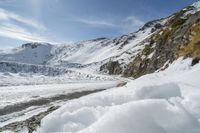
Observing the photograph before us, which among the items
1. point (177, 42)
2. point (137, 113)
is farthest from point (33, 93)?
point (137, 113)

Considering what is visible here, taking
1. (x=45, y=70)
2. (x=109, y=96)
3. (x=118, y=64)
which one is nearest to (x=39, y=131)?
(x=109, y=96)

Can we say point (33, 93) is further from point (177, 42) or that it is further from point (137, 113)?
point (137, 113)

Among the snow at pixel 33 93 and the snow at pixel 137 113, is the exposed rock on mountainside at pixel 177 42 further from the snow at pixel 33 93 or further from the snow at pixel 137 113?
the snow at pixel 33 93

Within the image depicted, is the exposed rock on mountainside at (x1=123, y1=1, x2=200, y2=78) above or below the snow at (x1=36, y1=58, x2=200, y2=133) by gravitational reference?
above

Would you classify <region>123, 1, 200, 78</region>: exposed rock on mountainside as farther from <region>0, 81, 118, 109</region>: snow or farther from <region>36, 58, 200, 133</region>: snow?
<region>0, 81, 118, 109</region>: snow

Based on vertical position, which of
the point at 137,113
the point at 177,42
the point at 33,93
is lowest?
the point at 33,93

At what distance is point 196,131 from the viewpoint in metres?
6.68

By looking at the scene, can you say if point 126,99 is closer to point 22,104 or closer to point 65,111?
point 65,111

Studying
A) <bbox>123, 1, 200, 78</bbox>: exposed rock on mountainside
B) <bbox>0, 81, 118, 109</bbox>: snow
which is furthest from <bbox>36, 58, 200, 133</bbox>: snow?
<bbox>0, 81, 118, 109</bbox>: snow

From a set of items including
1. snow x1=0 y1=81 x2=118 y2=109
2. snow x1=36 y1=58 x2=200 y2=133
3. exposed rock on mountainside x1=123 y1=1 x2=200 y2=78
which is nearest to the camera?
snow x1=36 y1=58 x2=200 y2=133

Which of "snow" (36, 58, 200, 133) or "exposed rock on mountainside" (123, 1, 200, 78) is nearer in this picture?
"snow" (36, 58, 200, 133)

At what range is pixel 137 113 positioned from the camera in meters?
7.16

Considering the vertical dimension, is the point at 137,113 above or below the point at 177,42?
below

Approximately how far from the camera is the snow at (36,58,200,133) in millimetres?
6848
